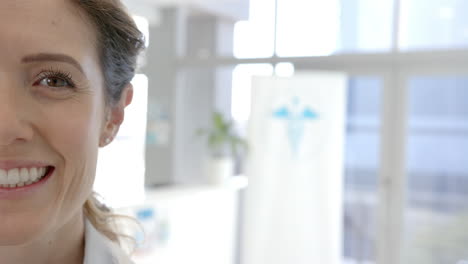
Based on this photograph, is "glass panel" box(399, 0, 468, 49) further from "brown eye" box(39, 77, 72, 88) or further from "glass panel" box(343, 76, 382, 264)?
"brown eye" box(39, 77, 72, 88)

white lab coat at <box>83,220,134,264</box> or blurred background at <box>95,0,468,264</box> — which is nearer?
white lab coat at <box>83,220,134,264</box>

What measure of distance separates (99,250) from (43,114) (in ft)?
1.22

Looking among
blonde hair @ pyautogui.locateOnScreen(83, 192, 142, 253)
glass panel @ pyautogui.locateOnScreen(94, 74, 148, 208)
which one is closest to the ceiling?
glass panel @ pyautogui.locateOnScreen(94, 74, 148, 208)

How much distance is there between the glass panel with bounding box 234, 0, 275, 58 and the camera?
5.56 m

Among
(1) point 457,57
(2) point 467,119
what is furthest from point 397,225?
(1) point 457,57

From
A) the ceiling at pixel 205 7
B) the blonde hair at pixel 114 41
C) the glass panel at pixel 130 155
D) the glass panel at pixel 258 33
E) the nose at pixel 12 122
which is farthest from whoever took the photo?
the ceiling at pixel 205 7

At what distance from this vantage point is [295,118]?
4.61m

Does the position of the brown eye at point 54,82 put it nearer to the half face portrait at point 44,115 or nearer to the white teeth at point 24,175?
the half face portrait at point 44,115

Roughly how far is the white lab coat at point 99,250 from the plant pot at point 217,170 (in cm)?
457

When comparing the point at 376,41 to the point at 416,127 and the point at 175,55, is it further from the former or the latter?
the point at 175,55

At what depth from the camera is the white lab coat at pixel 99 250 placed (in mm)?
976

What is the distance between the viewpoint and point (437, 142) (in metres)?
4.68

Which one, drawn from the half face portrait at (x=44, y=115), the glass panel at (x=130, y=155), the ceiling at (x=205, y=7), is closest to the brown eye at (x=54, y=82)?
the half face portrait at (x=44, y=115)

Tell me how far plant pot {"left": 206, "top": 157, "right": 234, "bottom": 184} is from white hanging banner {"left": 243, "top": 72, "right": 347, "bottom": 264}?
99 centimetres
